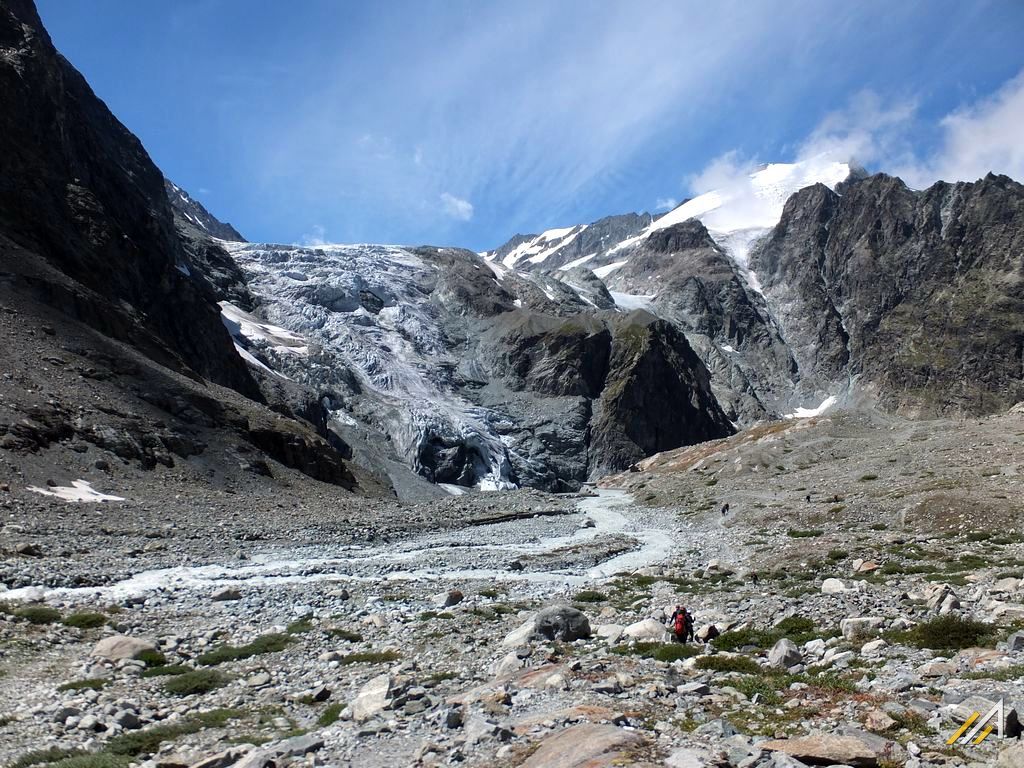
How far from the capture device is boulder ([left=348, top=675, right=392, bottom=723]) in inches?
543

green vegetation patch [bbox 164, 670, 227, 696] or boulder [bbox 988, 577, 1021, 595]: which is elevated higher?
green vegetation patch [bbox 164, 670, 227, 696]

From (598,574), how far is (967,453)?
44383mm

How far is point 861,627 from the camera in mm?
17844

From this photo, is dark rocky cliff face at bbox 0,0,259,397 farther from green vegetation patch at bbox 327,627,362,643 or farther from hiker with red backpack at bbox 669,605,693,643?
hiker with red backpack at bbox 669,605,693,643

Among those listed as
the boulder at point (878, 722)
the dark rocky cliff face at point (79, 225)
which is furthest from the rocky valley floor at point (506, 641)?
Result: the dark rocky cliff face at point (79, 225)

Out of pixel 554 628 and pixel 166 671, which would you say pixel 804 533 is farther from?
pixel 166 671

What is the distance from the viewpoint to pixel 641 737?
33.9 ft

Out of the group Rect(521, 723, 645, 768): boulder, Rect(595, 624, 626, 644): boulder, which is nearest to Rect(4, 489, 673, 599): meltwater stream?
Rect(595, 624, 626, 644): boulder

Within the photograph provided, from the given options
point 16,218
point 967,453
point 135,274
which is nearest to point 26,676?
point 967,453

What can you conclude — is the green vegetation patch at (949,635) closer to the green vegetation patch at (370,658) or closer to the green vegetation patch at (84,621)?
the green vegetation patch at (370,658)

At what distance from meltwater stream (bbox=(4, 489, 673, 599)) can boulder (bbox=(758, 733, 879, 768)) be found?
24652 millimetres

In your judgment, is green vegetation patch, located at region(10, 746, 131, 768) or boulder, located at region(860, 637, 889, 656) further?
boulder, located at region(860, 637, 889, 656)

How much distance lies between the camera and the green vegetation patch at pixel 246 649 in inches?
771

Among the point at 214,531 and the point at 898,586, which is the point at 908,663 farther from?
the point at 214,531
